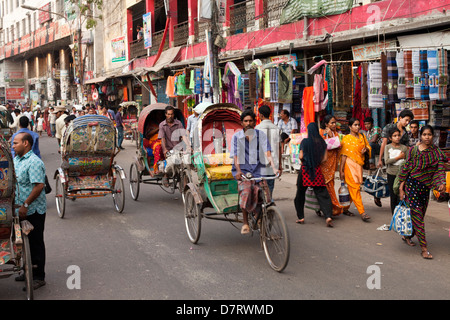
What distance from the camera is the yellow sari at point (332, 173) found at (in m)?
8.25

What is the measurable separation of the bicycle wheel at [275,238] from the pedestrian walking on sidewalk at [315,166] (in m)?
2.28

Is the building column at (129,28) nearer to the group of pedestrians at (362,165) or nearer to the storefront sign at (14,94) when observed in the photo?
the group of pedestrians at (362,165)

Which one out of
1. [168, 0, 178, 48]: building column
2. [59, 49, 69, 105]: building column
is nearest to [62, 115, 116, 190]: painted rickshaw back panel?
[168, 0, 178, 48]: building column

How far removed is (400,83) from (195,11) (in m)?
14.0

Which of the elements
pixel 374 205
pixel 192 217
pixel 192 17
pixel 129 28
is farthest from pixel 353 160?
pixel 129 28

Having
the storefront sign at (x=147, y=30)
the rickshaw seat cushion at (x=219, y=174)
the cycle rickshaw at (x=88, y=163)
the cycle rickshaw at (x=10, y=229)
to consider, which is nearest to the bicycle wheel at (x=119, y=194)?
the cycle rickshaw at (x=88, y=163)

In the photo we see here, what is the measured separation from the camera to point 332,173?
326 inches

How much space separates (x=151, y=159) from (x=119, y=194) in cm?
137

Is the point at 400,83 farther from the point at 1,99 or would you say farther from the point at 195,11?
the point at 1,99

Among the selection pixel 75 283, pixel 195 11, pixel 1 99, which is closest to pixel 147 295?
pixel 75 283

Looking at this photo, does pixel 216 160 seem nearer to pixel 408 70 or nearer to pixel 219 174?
pixel 219 174

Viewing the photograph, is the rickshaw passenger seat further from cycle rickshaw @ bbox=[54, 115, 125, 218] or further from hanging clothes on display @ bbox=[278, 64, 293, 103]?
hanging clothes on display @ bbox=[278, 64, 293, 103]

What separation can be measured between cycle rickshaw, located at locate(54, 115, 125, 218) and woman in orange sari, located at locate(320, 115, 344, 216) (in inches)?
140

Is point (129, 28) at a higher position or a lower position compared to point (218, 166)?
higher
